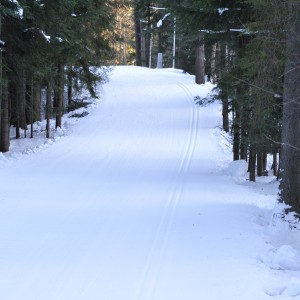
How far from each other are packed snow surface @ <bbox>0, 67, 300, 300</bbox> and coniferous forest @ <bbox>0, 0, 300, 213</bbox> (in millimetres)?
1282

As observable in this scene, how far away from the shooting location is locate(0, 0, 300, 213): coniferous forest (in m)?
7.49

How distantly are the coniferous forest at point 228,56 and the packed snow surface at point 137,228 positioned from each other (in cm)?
128

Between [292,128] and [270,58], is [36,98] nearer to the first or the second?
[270,58]

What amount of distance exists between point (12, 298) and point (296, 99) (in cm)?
524

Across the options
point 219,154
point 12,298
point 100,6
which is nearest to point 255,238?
point 12,298

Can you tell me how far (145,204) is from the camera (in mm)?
9492

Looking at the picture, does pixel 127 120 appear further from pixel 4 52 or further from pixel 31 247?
pixel 31 247

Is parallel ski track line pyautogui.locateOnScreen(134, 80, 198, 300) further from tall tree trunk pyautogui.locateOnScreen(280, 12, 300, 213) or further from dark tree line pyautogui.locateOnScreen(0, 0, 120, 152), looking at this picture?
dark tree line pyautogui.locateOnScreen(0, 0, 120, 152)

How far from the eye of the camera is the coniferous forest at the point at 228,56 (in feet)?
24.6

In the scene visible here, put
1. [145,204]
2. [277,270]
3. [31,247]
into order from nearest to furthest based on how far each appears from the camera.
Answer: [277,270]
[31,247]
[145,204]

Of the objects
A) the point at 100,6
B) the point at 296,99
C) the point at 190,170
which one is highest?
the point at 100,6

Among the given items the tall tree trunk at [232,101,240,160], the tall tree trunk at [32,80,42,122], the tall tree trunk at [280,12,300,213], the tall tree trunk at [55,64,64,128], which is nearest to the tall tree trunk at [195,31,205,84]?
the tall tree trunk at [55,64,64,128]

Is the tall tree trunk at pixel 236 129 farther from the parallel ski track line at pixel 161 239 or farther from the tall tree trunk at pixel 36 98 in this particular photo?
the tall tree trunk at pixel 36 98

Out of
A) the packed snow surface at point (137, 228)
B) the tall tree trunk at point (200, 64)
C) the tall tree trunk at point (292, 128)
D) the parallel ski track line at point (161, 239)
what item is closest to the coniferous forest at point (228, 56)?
the tall tree trunk at point (292, 128)
